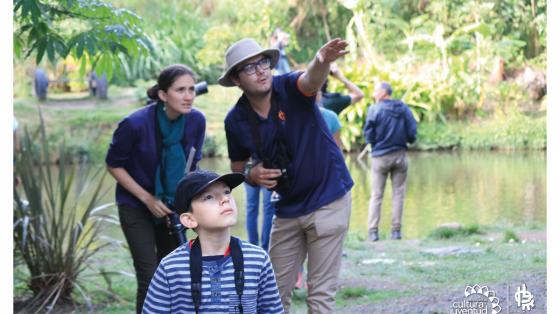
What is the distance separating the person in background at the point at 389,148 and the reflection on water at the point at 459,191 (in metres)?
0.60

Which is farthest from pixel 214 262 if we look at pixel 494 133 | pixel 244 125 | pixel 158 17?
pixel 158 17

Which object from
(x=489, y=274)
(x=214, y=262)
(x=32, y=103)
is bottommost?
(x=489, y=274)

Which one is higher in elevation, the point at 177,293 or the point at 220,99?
the point at 220,99

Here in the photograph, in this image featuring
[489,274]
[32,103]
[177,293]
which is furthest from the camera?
[32,103]

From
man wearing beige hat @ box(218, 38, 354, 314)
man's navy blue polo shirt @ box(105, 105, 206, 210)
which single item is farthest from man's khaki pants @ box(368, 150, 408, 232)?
man wearing beige hat @ box(218, 38, 354, 314)

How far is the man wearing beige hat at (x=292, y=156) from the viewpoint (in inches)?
187

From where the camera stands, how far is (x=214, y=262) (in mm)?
3381

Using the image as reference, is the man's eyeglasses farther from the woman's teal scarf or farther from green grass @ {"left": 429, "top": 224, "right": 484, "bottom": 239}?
green grass @ {"left": 429, "top": 224, "right": 484, "bottom": 239}

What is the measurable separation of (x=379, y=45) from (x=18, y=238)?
22.5 metres

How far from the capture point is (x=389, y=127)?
1076 cm

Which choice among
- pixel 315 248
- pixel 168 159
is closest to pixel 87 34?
pixel 168 159

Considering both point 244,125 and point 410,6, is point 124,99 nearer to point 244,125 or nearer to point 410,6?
point 410,6

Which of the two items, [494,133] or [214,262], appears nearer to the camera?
[214,262]

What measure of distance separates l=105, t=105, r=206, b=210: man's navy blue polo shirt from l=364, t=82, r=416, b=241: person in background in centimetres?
548
